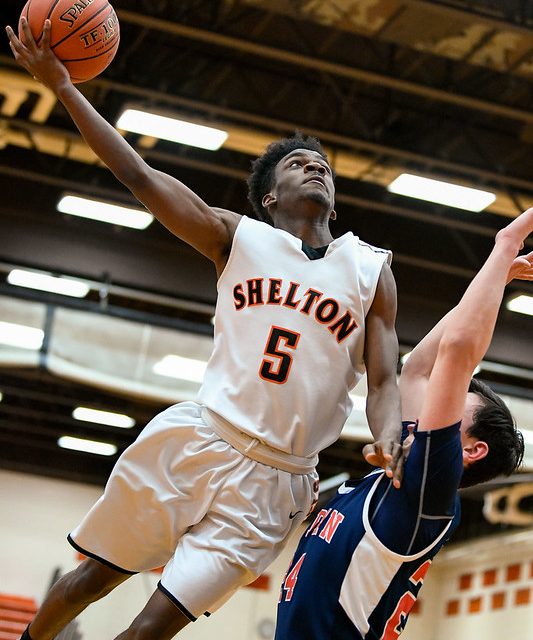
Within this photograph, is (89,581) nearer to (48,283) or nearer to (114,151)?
(114,151)

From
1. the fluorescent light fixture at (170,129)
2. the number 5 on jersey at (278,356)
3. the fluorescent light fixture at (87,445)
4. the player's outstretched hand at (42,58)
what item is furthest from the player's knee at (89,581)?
the fluorescent light fixture at (87,445)

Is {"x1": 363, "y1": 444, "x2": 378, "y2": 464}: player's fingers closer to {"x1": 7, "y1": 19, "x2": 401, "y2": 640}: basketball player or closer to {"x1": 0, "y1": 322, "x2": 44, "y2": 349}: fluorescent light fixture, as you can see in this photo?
{"x1": 7, "y1": 19, "x2": 401, "y2": 640}: basketball player

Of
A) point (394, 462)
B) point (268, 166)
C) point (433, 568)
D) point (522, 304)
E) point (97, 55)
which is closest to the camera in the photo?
point (394, 462)

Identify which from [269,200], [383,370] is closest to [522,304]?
[269,200]

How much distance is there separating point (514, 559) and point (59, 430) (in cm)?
898

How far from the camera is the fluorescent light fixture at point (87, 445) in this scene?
21.6m

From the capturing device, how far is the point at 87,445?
2183 centimetres

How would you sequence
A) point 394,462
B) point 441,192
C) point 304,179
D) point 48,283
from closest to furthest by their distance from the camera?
point 394,462
point 304,179
point 441,192
point 48,283

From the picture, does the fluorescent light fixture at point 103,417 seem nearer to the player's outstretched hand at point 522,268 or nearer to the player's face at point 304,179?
the player's face at point 304,179

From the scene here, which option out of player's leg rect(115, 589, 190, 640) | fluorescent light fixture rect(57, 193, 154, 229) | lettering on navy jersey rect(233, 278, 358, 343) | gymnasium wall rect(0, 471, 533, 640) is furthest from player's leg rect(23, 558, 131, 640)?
gymnasium wall rect(0, 471, 533, 640)

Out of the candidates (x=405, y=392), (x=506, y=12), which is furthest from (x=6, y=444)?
(x=405, y=392)

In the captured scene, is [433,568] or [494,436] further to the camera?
[433,568]

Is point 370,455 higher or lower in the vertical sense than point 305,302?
lower

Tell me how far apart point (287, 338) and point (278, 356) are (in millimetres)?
65
